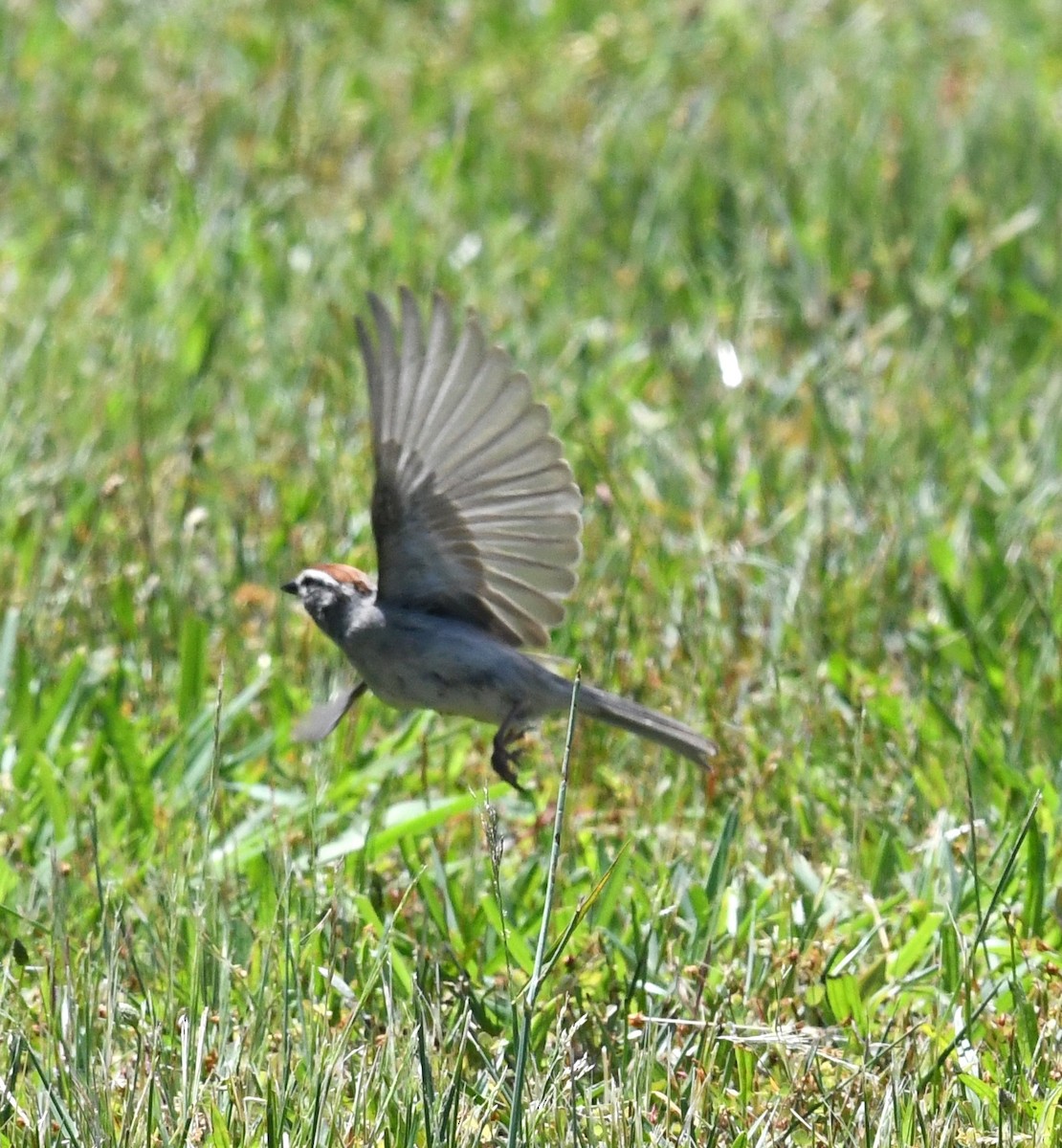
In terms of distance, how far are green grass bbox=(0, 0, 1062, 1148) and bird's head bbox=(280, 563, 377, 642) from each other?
0.36 metres

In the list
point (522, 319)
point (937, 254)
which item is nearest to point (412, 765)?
point (522, 319)

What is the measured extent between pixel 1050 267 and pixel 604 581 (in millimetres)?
2832

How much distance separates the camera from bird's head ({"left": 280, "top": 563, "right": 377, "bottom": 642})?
4273 mm

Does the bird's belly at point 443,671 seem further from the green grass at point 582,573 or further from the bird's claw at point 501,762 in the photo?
the green grass at point 582,573

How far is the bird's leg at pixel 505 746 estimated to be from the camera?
13.7 ft

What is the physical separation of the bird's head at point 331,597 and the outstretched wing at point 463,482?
54 mm

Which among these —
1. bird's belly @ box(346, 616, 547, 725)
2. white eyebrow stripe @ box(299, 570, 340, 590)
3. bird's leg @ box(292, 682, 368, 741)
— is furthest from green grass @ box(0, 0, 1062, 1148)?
white eyebrow stripe @ box(299, 570, 340, 590)

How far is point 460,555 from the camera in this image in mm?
4281

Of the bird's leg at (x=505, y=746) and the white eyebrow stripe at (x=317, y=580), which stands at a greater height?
the white eyebrow stripe at (x=317, y=580)

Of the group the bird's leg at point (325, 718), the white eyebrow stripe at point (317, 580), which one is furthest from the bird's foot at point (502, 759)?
the white eyebrow stripe at point (317, 580)

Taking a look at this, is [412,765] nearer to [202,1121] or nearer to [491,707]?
[491,707]

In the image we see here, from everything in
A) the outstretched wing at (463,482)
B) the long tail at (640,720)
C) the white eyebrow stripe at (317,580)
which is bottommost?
the long tail at (640,720)

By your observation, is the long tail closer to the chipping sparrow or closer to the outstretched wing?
the chipping sparrow

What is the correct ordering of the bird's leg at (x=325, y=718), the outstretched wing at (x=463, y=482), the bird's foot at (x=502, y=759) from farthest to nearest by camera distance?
the bird's leg at (x=325, y=718) → the bird's foot at (x=502, y=759) → the outstretched wing at (x=463, y=482)
